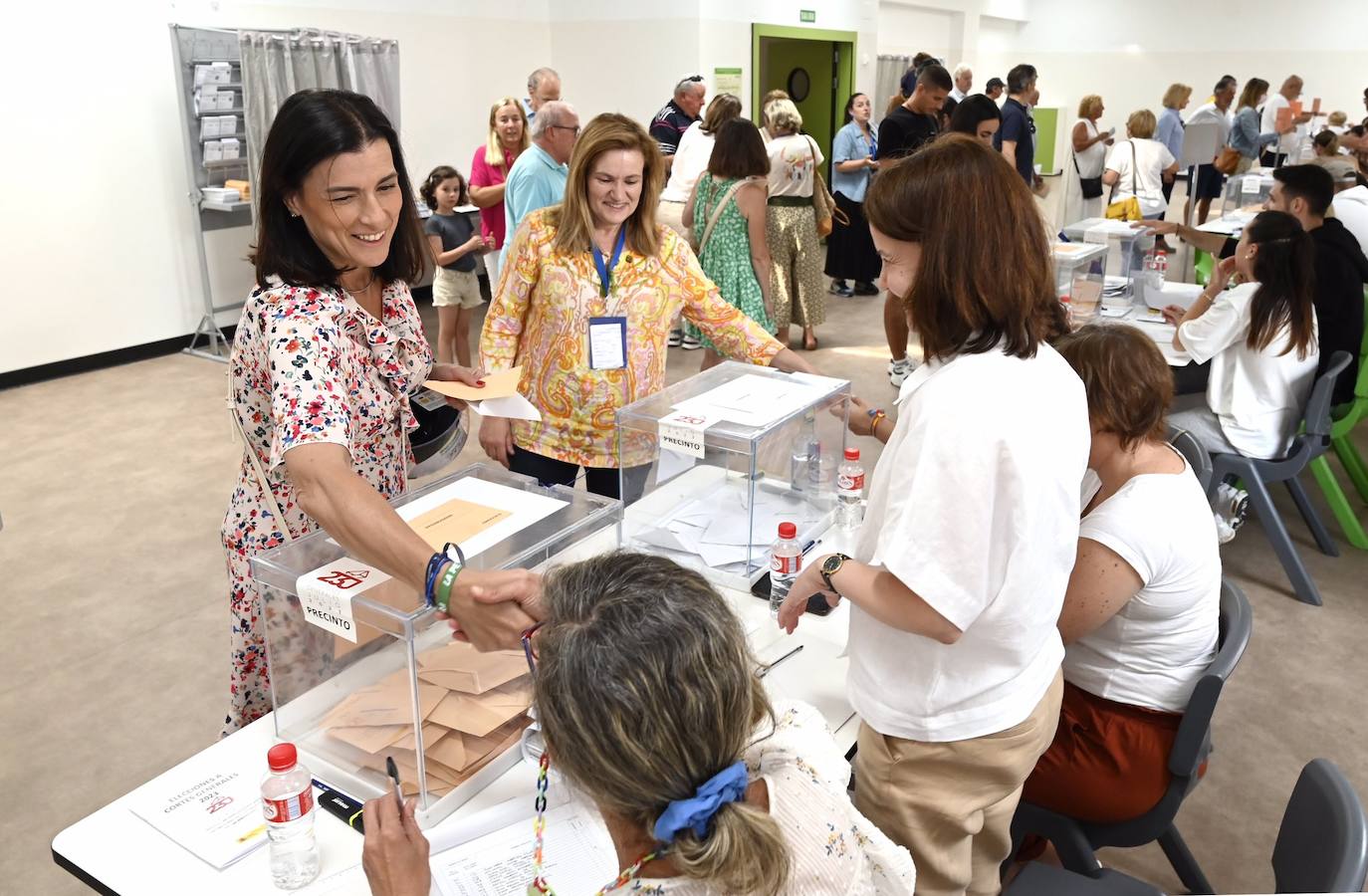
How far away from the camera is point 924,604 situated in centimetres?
139

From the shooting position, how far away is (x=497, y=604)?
1.41m

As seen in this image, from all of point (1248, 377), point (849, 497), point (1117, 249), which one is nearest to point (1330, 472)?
point (1248, 377)


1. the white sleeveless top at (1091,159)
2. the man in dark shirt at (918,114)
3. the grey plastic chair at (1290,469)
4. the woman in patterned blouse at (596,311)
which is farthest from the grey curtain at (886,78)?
the woman in patterned blouse at (596,311)

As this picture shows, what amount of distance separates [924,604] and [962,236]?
0.50 m

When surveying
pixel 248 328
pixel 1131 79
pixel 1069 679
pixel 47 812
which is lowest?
pixel 47 812

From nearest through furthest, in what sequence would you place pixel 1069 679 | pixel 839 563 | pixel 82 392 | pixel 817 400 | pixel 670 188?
pixel 839 563 → pixel 1069 679 → pixel 817 400 → pixel 82 392 → pixel 670 188

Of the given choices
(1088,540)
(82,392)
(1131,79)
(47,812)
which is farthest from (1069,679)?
(1131,79)

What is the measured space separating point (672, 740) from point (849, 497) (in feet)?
5.27

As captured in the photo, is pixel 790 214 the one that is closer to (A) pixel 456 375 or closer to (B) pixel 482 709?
(A) pixel 456 375

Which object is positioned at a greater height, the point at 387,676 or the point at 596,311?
the point at 596,311

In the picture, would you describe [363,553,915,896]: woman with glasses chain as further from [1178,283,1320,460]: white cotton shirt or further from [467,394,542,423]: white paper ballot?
[1178,283,1320,460]: white cotton shirt

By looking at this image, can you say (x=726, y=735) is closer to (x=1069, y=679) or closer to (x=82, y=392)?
(x=1069, y=679)

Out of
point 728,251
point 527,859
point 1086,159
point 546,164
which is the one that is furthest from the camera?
point 1086,159

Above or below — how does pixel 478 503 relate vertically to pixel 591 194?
below
